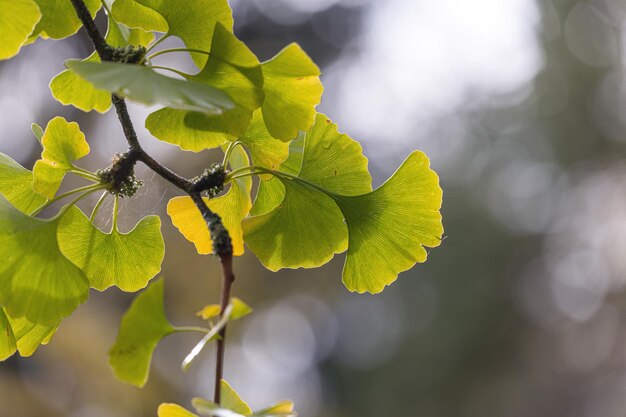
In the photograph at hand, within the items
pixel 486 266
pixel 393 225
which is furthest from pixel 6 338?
pixel 486 266

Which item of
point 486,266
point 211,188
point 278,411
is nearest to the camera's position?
point 278,411

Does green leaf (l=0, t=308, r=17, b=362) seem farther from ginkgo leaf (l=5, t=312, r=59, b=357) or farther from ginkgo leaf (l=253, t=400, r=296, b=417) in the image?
ginkgo leaf (l=253, t=400, r=296, b=417)

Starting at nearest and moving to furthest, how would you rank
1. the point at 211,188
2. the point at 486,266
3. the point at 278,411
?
the point at 278,411
the point at 211,188
the point at 486,266

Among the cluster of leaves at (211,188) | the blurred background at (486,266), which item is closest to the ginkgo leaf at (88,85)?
the cluster of leaves at (211,188)

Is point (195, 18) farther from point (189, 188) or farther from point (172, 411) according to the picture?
point (172, 411)

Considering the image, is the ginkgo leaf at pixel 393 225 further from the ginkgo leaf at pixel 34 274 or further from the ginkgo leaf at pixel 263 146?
the ginkgo leaf at pixel 34 274

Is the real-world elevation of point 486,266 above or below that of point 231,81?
below

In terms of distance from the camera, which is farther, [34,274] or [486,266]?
[486,266]

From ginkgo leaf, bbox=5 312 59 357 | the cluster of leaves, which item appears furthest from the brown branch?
ginkgo leaf, bbox=5 312 59 357
